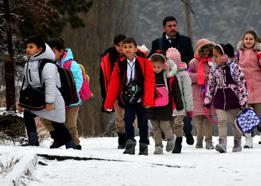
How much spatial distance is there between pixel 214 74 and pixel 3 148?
3.57m

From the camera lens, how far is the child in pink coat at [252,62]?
465 inches

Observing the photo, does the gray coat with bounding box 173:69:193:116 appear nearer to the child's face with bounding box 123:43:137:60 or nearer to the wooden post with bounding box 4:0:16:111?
the child's face with bounding box 123:43:137:60

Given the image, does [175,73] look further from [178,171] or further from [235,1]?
[235,1]

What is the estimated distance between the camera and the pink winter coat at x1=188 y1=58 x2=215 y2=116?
1169 centimetres

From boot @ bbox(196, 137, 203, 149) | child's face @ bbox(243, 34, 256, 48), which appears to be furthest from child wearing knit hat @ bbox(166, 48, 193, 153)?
child's face @ bbox(243, 34, 256, 48)

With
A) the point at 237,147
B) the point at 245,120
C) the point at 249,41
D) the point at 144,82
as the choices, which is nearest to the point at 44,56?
the point at 144,82

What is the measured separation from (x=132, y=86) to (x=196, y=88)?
9.23 ft

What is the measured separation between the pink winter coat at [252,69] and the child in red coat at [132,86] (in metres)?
2.95

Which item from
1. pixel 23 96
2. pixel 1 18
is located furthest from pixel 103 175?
pixel 1 18

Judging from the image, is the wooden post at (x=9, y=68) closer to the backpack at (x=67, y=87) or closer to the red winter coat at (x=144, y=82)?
the backpack at (x=67, y=87)

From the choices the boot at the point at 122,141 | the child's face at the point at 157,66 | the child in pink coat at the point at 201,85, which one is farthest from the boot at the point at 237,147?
the boot at the point at 122,141

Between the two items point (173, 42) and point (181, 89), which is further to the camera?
point (173, 42)

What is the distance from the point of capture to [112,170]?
23.5ft

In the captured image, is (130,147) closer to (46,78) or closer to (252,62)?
(46,78)
